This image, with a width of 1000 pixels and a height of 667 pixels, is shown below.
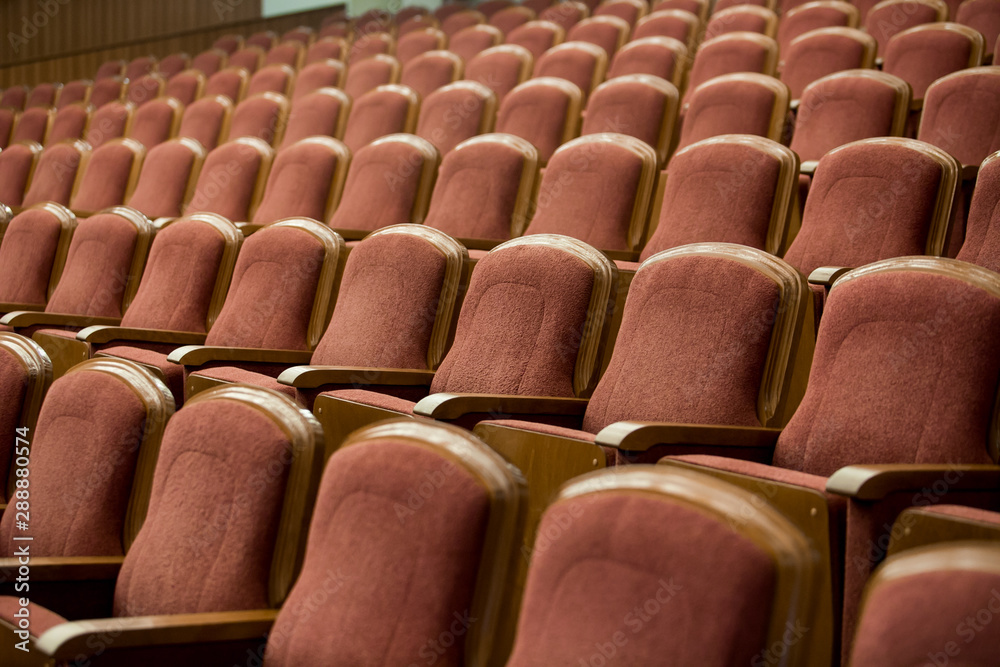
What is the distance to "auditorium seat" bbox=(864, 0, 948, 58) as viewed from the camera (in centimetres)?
86

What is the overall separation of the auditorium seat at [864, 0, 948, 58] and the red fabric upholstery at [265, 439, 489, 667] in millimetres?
721

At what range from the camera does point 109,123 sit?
4.08 ft

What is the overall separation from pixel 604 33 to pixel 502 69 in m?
0.14

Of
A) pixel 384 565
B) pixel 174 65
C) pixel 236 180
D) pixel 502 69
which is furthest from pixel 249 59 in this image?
pixel 384 565

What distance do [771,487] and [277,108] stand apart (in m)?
0.86

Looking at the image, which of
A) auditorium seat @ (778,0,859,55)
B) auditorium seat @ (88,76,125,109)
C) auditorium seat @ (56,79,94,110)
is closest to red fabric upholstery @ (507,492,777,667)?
auditorium seat @ (778,0,859,55)

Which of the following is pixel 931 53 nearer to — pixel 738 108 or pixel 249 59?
pixel 738 108

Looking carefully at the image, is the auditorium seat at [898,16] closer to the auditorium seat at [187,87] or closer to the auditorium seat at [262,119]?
the auditorium seat at [262,119]

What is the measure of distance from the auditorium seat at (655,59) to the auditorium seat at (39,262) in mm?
501

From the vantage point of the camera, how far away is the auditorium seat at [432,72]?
1.08 m

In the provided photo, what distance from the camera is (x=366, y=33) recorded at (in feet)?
4.78

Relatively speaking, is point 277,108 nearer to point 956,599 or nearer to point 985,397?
point 985,397

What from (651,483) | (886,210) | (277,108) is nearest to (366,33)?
(277,108)

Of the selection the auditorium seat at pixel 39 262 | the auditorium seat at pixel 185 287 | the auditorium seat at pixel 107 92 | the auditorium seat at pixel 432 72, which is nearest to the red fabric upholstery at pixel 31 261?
the auditorium seat at pixel 39 262
